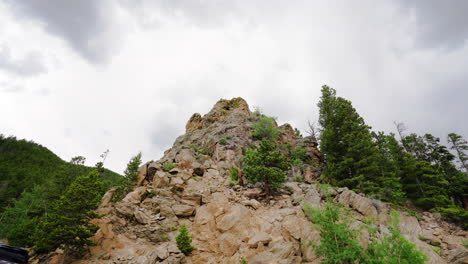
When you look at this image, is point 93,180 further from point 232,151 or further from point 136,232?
point 232,151

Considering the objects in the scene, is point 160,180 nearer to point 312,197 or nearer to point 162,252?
point 162,252

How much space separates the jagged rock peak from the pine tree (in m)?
23.6

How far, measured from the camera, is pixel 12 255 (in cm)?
970

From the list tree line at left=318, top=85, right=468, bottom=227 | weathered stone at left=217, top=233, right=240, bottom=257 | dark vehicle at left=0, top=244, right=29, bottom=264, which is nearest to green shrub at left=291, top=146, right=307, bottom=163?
tree line at left=318, top=85, right=468, bottom=227

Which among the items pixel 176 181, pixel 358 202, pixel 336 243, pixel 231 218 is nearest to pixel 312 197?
pixel 358 202

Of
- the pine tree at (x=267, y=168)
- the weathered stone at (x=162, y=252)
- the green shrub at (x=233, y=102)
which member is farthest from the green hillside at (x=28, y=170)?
the green shrub at (x=233, y=102)

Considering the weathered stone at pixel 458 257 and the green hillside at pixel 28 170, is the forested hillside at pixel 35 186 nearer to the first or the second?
the green hillside at pixel 28 170

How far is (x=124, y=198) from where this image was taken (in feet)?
62.1

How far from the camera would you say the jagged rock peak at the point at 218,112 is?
44562mm

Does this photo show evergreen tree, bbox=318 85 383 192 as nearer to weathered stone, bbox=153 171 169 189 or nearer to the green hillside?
weathered stone, bbox=153 171 169 189

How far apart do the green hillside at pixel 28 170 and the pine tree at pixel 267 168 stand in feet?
75.4

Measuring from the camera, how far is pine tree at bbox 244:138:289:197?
1880 centimetres

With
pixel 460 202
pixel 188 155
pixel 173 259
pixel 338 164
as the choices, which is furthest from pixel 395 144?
pixel 173 259

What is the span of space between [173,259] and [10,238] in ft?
74.0
